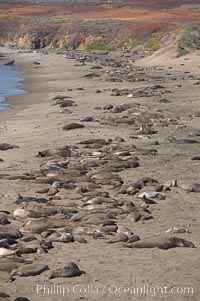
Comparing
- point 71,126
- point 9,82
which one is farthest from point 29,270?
point 9,82

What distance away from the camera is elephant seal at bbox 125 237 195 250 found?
828 cm

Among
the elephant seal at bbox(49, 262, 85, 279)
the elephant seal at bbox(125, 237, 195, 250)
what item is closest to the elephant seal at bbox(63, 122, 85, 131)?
the elephant seal at bbox(125, 237, 195, 250)

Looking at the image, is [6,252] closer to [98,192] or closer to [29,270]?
[29,270]

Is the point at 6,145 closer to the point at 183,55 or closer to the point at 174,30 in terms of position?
the point at 183,55

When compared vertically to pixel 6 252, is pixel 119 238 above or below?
below

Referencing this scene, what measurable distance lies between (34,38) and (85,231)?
185ft

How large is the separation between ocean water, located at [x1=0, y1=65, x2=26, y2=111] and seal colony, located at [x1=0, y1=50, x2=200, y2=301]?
10.8ft

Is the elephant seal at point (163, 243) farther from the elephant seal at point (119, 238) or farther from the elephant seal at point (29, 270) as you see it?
the elephant seal at point (29, 270)

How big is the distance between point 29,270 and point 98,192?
3.47 m

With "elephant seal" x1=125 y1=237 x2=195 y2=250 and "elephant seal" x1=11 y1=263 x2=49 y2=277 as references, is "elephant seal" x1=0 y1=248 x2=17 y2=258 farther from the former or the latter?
"elephant seal" x1=125 y1=237 x2=195 y2=250

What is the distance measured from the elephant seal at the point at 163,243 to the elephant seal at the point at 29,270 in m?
1.26

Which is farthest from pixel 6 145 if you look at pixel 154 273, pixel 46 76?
pixel 46 76

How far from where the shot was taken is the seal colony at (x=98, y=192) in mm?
7797

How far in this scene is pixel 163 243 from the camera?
8.30 metres
